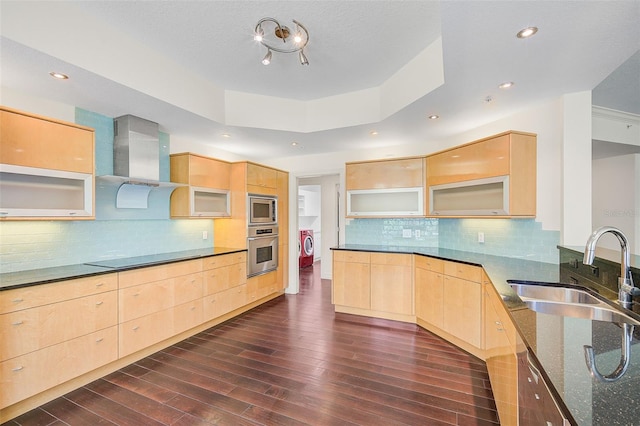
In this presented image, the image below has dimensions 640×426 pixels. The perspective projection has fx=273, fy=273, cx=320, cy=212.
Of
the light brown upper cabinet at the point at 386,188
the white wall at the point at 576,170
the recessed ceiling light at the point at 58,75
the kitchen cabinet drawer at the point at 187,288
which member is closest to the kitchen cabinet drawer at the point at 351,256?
the light brown upper cabinet at the point at 386,188

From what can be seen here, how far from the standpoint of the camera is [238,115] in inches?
132

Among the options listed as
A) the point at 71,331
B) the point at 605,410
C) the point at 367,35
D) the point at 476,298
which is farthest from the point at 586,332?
the point at 71,331

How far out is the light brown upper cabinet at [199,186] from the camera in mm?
3549

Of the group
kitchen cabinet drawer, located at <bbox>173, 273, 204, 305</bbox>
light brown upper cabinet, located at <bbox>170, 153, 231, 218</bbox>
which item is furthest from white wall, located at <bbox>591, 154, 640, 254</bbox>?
kitchen cabinet drawer, located at <bbox>173, 273, 204, 305</bbox>

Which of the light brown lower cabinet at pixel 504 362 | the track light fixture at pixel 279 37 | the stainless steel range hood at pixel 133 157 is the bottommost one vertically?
the light brown lower cabinet at pixel 504 362

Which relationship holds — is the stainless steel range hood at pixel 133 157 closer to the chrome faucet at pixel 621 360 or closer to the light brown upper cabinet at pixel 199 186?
the light brown upper cabinet at pixel 199 186

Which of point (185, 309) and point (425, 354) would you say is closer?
point (425, 354)

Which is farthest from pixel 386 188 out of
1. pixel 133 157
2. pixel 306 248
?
pixel 306 248

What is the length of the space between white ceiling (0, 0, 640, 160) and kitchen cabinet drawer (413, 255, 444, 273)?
1.66 m

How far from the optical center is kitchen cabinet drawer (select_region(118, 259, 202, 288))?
8.44 feet

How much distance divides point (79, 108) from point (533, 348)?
400 centimetres

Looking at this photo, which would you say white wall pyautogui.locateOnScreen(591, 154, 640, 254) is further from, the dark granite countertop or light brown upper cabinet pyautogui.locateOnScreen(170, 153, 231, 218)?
the dark granite countertop

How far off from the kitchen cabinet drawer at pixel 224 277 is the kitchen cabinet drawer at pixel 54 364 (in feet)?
3.53

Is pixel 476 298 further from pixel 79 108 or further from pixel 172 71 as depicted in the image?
pixel 79 108
